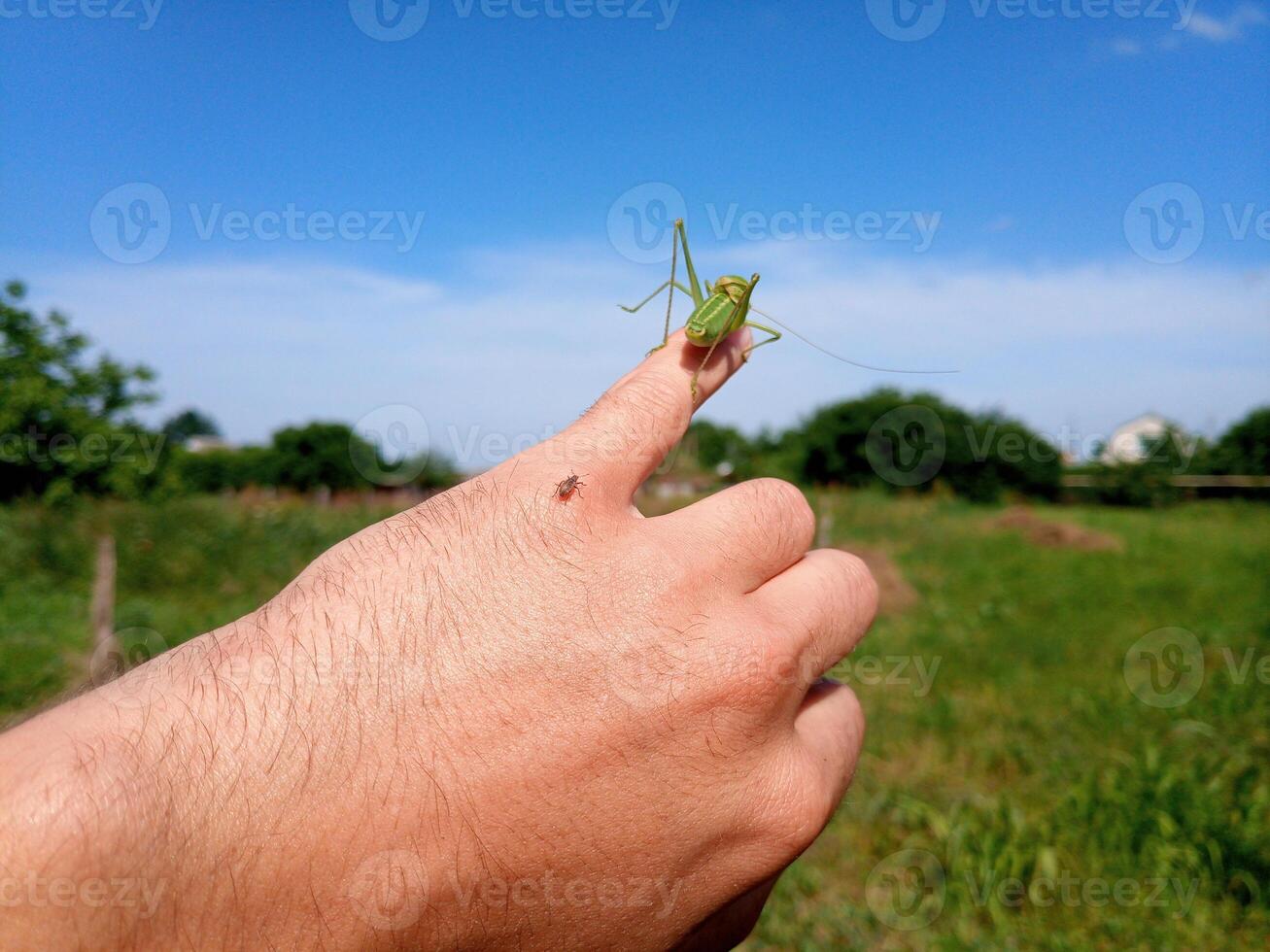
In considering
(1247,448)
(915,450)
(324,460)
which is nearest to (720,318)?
(1247,448)

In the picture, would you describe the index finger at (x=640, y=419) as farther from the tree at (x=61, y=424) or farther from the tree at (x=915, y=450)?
the tree at (x=915, y=450)

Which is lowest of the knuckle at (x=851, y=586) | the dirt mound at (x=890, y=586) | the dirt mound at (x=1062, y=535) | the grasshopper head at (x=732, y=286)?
the dirt mound at (x=890, y=586)

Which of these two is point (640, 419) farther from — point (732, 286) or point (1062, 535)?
point (1062, 535)

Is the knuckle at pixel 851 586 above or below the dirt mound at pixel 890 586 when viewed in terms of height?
above

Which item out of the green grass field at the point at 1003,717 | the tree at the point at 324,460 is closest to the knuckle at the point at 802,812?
the green grass field at the point at 1003,717

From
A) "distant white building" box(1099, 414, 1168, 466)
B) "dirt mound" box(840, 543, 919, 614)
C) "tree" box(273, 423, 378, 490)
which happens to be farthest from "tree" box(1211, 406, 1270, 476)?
"tree" box(273, 423, 378, 490)

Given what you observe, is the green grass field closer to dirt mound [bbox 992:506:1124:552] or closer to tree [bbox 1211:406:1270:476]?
dirt mound [bbox 992:506:1124:552]
